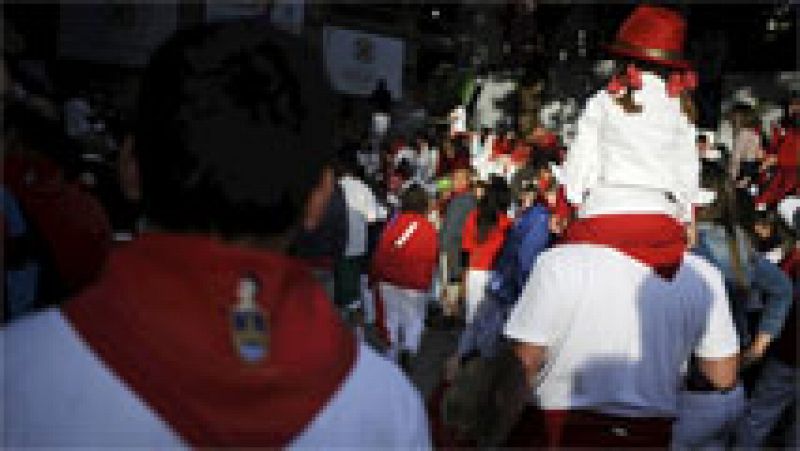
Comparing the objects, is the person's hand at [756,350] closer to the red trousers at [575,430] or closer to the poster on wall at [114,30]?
the red trousers at [575,430]

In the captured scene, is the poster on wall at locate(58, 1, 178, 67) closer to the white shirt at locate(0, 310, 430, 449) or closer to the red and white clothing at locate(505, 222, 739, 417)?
the red and white clothing at locate(505, 222, 739, 417)

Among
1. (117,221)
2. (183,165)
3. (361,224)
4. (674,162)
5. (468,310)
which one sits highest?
(183,165)

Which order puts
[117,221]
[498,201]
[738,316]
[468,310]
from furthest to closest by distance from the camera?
[498,201], [468,310], [738,316], [117,221]

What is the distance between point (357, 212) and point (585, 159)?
459 centimetres

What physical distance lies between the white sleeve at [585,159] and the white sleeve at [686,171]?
0.79ft

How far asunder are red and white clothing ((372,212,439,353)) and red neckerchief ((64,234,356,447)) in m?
6.44

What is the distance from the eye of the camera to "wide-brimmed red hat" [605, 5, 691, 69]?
3.34 m

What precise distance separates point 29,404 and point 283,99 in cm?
50

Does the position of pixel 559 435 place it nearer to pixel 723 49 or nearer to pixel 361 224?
pixel 361 224

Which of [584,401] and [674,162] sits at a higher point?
[674,162]

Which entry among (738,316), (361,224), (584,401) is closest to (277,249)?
(584,401)

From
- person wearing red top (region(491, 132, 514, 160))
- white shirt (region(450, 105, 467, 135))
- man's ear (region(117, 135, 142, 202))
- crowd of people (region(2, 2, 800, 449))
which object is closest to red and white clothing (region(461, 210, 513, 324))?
crowd of people (region(2, 2, 800, 449))

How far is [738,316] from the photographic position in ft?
17.9

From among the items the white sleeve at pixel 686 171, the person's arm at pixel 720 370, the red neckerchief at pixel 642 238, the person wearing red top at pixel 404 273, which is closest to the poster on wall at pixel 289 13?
the person wearing red top at pixel 404 273
